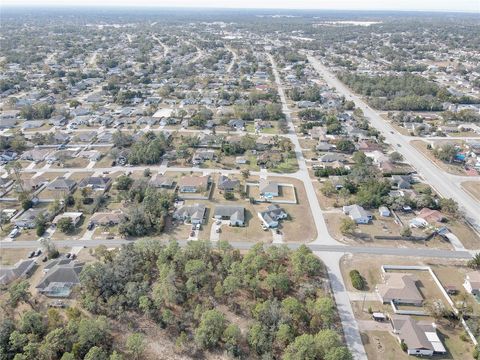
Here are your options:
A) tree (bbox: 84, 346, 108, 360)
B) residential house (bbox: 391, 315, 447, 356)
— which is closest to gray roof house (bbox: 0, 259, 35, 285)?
tree (bbox: 84, 346, 108, 360)

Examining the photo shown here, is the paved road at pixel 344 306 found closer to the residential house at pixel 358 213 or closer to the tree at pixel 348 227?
the tree at pixel 348 227

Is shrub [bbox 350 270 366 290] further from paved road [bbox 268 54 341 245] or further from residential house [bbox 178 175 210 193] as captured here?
residential house [bbox 178 175 210 193]

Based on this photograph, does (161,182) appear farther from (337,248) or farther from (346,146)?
(346,146)

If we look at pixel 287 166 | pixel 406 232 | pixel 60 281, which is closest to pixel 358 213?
pixel 406 232

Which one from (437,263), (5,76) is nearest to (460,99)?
(437,263)

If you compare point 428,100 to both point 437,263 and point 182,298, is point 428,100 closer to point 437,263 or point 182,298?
point 437,263
